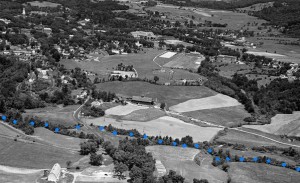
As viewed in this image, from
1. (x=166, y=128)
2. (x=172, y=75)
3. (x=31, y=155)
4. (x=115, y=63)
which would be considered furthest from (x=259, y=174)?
(x=115, y=63)

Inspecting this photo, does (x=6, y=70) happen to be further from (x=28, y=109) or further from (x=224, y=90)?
(x=224, y=90)

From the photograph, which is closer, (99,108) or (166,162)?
(166,162)

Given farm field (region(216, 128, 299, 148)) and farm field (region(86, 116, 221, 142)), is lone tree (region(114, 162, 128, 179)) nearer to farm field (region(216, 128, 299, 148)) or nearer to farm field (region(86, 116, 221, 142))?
farm field (region(86, 116, 221, 142))

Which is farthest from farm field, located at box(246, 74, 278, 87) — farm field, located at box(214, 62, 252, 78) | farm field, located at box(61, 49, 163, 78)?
farm field, located at box(61, 49, 163, 78)

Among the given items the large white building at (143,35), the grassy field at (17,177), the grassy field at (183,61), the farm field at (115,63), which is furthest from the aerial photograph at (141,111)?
the large white building at (143,35)

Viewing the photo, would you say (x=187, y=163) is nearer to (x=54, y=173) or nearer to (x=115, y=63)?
(x=54, y=173)

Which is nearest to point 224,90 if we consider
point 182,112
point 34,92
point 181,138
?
point 182,112
